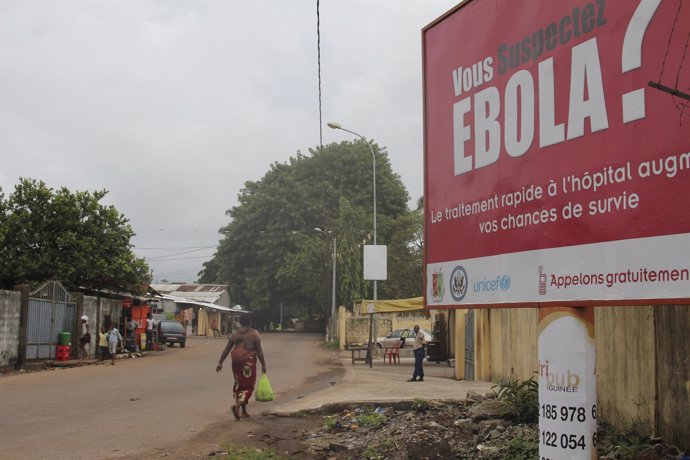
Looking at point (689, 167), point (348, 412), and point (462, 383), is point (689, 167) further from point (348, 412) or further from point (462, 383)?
point (462, 383)

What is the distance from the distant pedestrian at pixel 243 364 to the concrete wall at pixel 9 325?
37.1ft

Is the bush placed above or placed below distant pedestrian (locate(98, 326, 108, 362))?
above

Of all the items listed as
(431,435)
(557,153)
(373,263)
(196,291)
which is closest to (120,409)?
(431,435)

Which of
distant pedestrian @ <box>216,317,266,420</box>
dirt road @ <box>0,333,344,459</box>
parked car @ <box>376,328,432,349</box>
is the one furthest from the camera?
parked car @ <box>376,328,432,349</box>

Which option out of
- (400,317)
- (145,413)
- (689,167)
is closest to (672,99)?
(689,167)

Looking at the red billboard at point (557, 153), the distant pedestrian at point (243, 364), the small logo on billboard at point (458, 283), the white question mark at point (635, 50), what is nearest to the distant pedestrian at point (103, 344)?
the distant pedestrian at point (243, 364)

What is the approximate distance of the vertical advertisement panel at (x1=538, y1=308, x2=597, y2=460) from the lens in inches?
165

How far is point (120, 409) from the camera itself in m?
11.9

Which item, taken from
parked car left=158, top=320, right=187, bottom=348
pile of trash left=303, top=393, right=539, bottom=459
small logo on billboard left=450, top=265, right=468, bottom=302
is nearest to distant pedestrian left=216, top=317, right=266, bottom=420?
pile of trash left=303, top=393, right=539, bottom=459

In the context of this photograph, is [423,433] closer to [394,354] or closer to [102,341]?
[394,354]

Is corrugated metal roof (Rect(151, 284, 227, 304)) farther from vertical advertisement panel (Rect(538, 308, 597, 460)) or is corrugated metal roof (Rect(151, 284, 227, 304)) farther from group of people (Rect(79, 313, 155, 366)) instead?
vertical advertisement panel (Rect(538, 308, 597, 460))

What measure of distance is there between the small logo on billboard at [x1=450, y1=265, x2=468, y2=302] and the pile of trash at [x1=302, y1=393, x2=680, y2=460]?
229 cm

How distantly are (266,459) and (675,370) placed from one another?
14.3 feet

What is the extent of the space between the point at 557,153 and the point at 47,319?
72.8 ft
